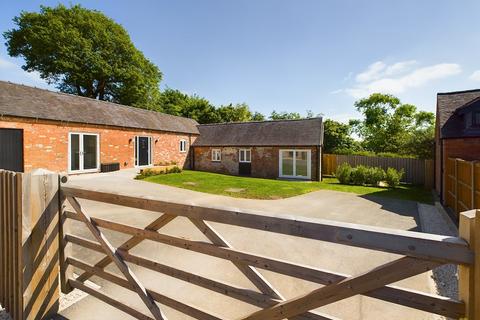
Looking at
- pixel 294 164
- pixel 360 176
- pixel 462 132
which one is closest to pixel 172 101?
pixel 294 164

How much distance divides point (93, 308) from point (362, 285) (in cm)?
349

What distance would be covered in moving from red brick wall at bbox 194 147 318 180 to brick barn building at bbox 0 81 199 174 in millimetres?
3575

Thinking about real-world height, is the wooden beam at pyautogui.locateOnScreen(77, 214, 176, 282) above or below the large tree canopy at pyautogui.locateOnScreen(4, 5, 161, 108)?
below

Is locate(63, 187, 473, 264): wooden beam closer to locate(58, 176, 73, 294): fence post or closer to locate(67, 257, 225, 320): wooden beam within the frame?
locate(67, 257, 225, 320): wooden beam

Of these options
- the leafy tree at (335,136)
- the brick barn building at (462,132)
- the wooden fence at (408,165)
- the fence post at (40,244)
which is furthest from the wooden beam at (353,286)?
the leafy tree at (335,136)

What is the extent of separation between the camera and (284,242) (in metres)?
5.95

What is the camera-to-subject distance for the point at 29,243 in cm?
295

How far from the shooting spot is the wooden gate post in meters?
1.26

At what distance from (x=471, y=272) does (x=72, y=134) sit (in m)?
18.1

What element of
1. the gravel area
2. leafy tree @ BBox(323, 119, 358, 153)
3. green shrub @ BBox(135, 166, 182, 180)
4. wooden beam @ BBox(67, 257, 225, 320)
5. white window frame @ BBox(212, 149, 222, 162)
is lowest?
the gravel area

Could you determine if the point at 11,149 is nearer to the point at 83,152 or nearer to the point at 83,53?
the point at 83,152

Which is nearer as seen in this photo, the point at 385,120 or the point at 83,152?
the point at 83,152

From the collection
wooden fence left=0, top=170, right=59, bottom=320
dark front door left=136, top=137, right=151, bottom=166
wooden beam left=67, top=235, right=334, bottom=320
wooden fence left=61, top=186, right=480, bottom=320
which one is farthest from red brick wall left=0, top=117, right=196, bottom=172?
wooden fence left=61, top=186, right=480, bottom=320

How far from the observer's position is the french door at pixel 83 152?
49.2ft
